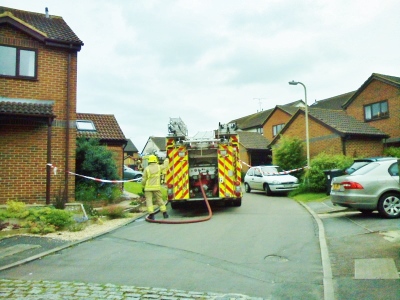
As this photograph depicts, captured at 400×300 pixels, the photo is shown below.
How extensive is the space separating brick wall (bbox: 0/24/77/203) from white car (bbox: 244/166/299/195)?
408 inches

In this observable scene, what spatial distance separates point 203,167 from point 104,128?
33.5 feet

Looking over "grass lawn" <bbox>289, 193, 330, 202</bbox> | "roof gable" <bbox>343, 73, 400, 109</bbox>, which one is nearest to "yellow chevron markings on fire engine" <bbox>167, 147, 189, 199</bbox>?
"grass lawn" <bbox>289, 193, 330, 202</bbox>

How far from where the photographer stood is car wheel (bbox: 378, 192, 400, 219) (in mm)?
9570

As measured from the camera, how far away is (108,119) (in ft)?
75.0

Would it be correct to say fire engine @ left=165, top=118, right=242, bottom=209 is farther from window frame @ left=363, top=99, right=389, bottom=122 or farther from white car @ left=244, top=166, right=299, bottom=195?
window frame @ left=363, top=99, right=389, bottom=122

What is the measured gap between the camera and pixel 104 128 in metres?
21.5

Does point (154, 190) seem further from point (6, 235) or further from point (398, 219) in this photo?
point (398, 219)

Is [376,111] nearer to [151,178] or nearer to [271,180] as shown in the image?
[271,180]

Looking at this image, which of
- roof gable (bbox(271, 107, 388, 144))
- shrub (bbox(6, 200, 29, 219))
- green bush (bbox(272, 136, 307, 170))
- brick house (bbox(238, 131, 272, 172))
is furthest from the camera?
brick house (bbox(238, 131, 272, 172))

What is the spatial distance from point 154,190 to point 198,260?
515cm

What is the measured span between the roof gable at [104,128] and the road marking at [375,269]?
52.2 feet

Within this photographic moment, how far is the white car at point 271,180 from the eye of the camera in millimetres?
19328

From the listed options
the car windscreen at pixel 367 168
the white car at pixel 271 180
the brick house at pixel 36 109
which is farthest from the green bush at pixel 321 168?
the brick house at pixel 36 109

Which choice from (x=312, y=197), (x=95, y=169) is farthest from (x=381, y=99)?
(x=95, y=169)
